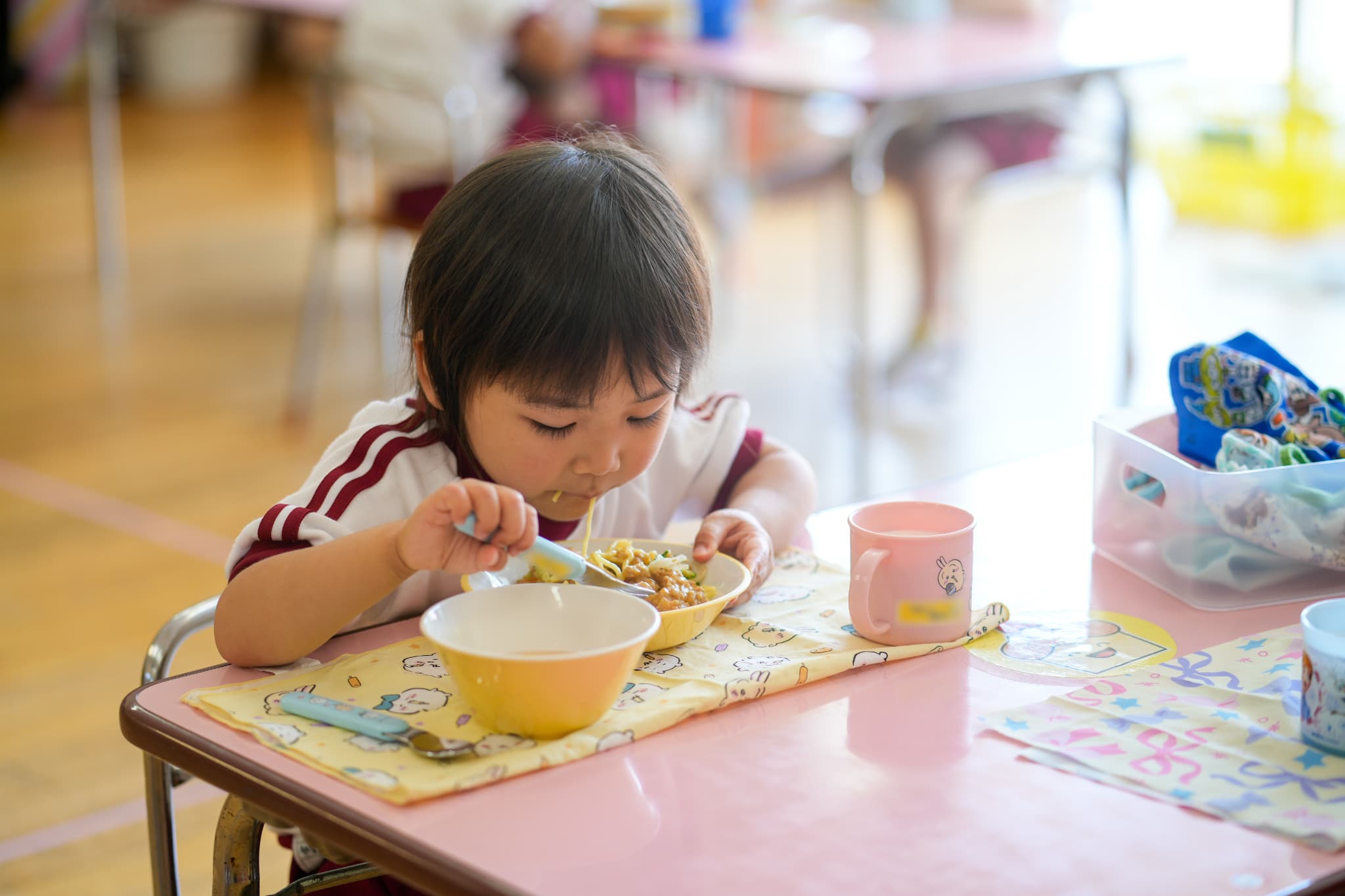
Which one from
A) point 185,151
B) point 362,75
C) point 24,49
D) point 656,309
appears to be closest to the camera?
point 656,309

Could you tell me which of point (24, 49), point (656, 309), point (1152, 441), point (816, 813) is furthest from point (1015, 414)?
point (24, 49)

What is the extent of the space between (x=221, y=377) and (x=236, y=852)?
3112mm

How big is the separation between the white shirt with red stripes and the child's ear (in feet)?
0.12

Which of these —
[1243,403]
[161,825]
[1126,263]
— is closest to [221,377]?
[1126,263]

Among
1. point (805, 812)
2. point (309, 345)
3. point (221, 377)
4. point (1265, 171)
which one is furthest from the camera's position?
point (1265, 171)

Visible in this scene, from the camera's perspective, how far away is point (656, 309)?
1031mm

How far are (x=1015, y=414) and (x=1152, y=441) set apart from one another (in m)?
2.30

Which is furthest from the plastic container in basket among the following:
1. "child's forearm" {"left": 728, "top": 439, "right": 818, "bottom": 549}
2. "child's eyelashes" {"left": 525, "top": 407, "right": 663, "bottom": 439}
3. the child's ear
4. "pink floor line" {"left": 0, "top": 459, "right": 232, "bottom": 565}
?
"pink floor line" {"left": 0, "top": 459, "right": 232, "bottom": 565}

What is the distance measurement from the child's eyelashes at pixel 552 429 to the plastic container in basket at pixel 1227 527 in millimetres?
399

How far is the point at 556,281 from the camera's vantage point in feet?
3.31

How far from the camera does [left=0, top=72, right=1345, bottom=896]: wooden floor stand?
2193 mm

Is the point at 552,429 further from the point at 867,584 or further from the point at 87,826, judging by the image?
the point at 87,826

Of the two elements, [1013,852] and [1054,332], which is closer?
[1013,852]

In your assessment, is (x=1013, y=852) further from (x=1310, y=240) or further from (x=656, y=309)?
(x=1310, y=240)
